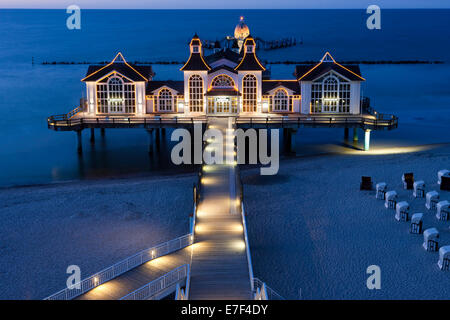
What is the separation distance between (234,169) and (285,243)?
5.53 m

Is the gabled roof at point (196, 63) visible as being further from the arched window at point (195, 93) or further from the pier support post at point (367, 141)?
the pier support post at point (367, 141)

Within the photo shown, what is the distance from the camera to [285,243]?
69.4 ft

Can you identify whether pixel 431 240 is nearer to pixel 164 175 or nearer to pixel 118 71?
pixel 164 175

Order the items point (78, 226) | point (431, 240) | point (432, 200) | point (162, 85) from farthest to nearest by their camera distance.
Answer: point (162, 85)
point (432, 200)
point (78, 226)
point (431, 240)

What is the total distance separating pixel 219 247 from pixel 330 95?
924 inches

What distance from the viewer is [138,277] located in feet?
58.0

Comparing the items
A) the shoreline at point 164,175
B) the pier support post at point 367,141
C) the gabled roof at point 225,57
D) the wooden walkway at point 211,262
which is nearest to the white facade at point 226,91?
the pier support post at point 367,141

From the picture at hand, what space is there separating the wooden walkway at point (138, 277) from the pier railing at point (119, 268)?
0.24 meters

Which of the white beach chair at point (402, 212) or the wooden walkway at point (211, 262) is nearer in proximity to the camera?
the wooden walkway at point (211, 262)

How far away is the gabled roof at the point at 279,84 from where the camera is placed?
40281 millimetres

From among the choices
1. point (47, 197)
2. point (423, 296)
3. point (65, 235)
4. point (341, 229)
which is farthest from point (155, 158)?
point (423, 296)

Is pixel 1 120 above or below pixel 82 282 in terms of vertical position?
above

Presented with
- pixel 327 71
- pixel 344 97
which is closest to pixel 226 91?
pixel 327 71

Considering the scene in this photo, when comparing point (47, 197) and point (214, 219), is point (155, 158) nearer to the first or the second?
point (47, 197)
